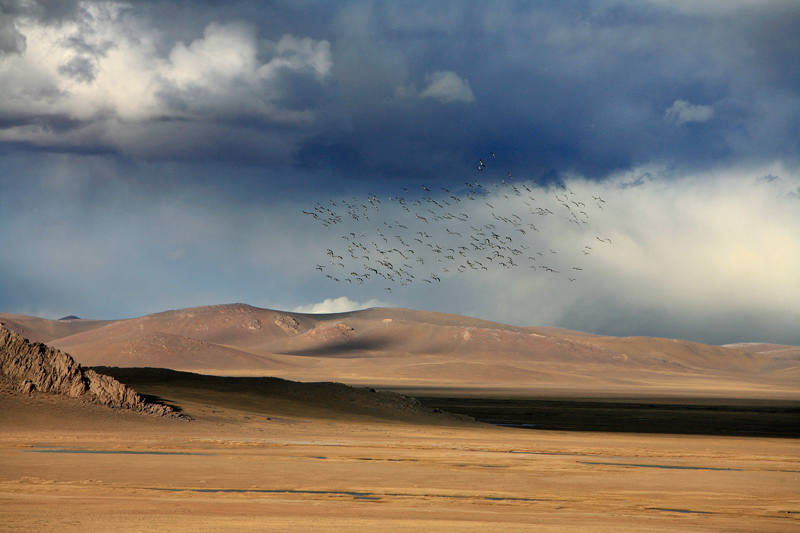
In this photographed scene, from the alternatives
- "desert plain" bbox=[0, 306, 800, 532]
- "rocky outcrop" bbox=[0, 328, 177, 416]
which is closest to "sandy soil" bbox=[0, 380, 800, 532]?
"desert plain" bbox=[0, 306, 800, 532]

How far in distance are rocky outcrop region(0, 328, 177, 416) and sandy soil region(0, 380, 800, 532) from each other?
980 mm

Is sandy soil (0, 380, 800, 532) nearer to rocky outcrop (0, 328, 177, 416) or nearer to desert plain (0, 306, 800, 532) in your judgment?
desert plain (0, 306, 800, 532)

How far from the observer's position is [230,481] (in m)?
23.6

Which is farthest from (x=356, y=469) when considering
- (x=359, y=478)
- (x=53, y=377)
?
(x=53, y=377)

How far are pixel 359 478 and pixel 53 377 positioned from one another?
24.2 m

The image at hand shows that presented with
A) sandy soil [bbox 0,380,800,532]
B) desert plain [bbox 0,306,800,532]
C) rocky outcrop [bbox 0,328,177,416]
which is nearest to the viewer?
sandy soil [bbox 0,380,800,532]

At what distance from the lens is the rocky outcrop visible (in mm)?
41750

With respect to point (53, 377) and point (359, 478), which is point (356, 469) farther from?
point (53, 377)

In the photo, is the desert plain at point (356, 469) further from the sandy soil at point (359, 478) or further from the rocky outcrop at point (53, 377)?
the rocky outcrop at point (53, 377)

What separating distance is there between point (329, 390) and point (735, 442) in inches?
1100

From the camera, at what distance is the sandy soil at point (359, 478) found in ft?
59.2

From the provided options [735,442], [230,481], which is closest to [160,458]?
[230,481]

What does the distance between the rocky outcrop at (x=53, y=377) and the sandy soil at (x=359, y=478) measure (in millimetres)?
980

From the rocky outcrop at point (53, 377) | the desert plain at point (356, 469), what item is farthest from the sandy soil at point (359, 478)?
the rocky outcrop at point (53, 377)
